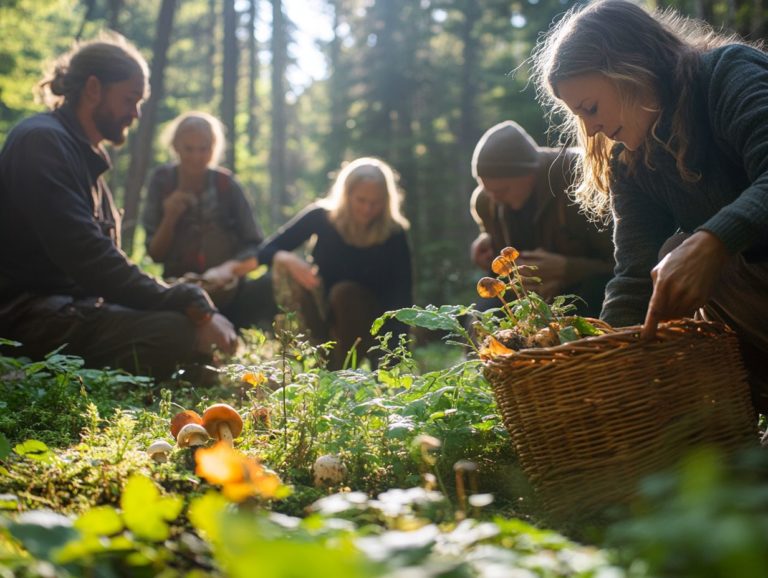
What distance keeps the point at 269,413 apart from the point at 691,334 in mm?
1698

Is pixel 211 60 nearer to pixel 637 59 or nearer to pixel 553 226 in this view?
pixel 553 226

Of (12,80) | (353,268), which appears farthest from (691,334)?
(12,80)

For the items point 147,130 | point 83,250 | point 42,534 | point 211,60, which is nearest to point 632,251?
point 42,534

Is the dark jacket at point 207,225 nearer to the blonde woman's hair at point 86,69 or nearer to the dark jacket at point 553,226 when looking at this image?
the blonde woman's hair at point 86,69

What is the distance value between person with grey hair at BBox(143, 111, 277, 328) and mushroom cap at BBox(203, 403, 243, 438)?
12.3ft

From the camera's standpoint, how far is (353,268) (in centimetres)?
662

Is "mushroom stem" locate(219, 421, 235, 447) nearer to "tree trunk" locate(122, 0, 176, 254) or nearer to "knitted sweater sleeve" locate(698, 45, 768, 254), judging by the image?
"knitted sweater sleeve" locate(698, 45, 768, 254)

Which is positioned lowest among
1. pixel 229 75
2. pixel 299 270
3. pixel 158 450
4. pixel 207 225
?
pixel 158 450

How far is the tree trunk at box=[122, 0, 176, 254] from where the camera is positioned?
10125 millimetres

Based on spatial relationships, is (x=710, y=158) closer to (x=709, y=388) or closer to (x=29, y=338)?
(x=709, y=388)

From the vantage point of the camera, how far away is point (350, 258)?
6652mm

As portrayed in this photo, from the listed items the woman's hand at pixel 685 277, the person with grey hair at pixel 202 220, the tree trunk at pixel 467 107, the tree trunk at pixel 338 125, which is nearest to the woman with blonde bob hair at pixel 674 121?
the woman's hand at pixel 685 277

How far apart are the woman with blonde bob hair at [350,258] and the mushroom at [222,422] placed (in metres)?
3.41

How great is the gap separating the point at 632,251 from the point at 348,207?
12.7ft
